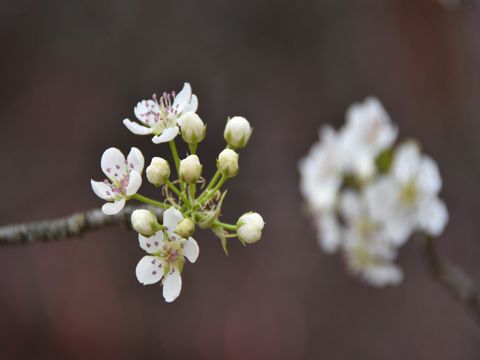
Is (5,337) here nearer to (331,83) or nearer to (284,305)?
(284,305)

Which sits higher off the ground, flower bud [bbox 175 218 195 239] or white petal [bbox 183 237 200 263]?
flower bud [bbox 175 218 195 239]

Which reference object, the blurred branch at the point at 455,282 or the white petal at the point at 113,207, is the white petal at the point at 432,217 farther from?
the white petal at the point at 113,207

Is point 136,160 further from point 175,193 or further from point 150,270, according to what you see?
point 150,270

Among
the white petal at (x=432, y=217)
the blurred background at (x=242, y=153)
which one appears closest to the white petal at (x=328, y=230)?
the white petal at (x=432, y=217)

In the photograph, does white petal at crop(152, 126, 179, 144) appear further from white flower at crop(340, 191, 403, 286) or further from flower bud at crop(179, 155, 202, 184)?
white flower at crop(340, 191, 403, 286)

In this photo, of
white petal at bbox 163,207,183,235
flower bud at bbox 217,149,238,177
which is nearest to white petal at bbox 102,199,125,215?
white petal at bbox 163,207,183,235
